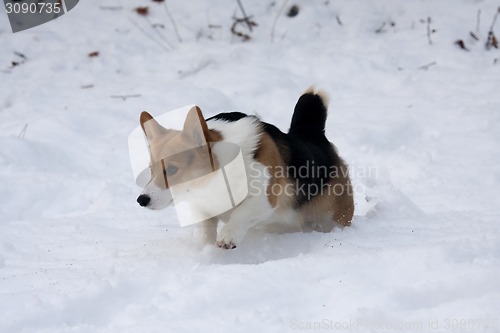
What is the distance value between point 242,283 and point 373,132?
3.51 m

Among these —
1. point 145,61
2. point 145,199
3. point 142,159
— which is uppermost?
point 145,199

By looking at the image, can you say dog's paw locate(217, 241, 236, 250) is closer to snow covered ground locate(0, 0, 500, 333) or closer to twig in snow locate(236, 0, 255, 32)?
snow covered ground locate(0, 0, 500, 333)

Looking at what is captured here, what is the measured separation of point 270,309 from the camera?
2.82 m

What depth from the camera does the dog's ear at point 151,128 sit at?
380 cm

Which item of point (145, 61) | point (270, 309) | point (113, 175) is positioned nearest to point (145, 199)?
point (270, 309)

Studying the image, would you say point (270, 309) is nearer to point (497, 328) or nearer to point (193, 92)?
point (497, 328)

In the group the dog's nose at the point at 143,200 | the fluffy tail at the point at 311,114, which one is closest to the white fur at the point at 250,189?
the dog's nose at the point at 143,200

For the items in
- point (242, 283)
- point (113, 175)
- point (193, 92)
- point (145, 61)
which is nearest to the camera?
point (242, 283)

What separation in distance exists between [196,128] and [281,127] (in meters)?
3.16

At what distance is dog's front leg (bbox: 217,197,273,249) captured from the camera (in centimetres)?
371

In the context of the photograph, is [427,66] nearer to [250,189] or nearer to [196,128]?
[250,189]

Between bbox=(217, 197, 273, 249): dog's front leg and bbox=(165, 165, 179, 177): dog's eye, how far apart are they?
42 centimetres

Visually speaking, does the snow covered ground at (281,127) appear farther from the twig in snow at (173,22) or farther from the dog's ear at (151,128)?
the dog's ear at (151,128)

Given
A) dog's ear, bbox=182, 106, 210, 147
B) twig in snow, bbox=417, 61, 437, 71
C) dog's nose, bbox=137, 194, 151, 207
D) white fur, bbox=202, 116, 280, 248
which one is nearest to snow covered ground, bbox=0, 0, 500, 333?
twig in snow, bbox=417, 61, 437, 71
